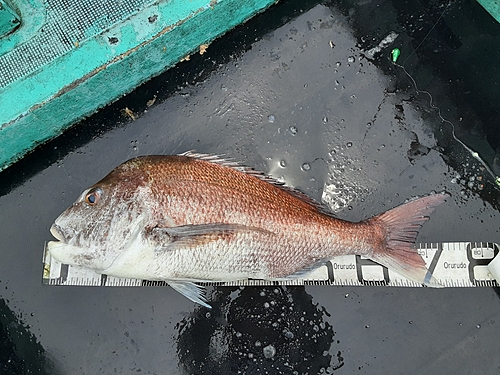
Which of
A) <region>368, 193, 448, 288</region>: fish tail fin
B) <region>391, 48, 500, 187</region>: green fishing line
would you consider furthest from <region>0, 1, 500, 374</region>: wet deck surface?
<region>368, 193, 448, 288</region>: fish tail fin

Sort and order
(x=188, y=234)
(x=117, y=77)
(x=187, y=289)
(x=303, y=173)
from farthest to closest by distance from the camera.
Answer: (x=303, y=173) → (x=117, y=77) → (x=187, y=289) → (x=188, y=234)

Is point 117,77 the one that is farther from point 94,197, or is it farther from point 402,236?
point 402,236

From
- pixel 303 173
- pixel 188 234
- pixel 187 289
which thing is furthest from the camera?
pixel 303 173

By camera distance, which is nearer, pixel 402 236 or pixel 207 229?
pixel 207 229

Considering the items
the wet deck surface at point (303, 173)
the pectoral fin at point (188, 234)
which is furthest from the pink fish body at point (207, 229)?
the wet deck surface at point (303, 173)

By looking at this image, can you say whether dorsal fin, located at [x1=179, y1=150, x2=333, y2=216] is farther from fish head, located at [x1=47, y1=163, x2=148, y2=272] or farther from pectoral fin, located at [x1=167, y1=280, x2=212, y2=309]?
pectoral fin, located at [x1=167, y1=280, x2=212, y2=309]

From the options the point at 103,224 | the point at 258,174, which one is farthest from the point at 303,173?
the point at 103,224

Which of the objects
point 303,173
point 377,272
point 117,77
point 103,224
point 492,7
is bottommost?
point 377,272

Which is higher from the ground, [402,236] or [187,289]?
[187,289]
